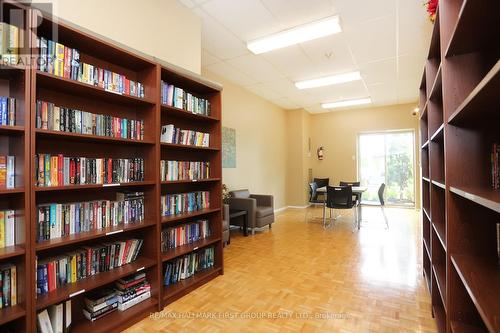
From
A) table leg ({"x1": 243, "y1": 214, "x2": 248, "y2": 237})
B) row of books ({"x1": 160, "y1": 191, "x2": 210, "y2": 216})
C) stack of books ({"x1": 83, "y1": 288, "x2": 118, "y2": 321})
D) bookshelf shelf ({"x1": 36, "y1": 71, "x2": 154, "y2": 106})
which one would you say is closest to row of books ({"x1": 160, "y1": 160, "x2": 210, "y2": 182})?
row of books ({"x1": 160, "y1": 191, "x2": 210, "y2": 216})

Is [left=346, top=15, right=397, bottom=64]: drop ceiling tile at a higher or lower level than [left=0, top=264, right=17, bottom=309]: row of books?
higher

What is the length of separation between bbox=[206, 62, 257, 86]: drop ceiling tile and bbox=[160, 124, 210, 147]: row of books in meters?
2.04

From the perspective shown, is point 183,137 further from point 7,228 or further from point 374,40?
point 374,40

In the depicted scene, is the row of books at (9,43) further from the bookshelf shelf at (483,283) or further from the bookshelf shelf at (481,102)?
the bookshelf shelf at (483,283)

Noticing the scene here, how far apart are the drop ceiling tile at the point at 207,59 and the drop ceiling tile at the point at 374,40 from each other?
205 centimetres

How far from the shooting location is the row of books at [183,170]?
251cm

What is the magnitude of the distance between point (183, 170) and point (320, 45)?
2745 mm

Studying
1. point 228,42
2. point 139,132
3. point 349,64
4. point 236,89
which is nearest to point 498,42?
point 139,132

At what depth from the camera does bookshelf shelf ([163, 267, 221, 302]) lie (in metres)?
2.36

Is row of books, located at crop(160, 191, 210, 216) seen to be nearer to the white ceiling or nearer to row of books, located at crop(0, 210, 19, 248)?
row of books, located at crop(0, 210, 19, 248)

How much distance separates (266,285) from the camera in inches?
106

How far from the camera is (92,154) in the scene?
2131 millimetres

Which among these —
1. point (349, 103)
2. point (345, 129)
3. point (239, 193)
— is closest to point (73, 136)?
point (239, 193)

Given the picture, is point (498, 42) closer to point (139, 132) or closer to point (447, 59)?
point (447, 59)
